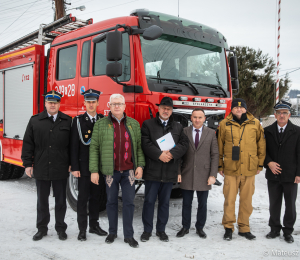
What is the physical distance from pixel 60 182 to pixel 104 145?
2.60 ft

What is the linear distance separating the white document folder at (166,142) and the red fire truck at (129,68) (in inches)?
17.8

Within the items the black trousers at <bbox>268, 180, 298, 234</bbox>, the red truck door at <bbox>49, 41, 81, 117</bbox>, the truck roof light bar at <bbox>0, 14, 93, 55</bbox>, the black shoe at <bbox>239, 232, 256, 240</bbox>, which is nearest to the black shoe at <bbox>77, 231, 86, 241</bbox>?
the red truck door at <bbox>49, 41, 81, 117</bbox>

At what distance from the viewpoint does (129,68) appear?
421 cm

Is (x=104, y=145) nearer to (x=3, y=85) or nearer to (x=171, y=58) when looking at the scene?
(x=171, y=58)

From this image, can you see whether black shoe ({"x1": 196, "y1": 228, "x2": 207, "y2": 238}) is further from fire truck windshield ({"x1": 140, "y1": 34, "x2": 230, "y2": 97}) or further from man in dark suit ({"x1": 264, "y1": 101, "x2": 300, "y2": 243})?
fire truck windshield ({"x1": 140, "y1": 34, "x2": 230, "y2": 97})

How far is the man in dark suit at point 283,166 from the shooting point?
12.6 feet

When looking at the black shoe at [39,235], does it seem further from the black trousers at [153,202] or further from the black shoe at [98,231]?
the black trousers at [153,202]

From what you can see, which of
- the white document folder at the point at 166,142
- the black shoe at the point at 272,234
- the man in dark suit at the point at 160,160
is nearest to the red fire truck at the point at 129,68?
the man in dark suit at the point at 160,160

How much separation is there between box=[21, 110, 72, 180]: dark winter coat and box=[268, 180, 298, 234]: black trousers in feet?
8.86

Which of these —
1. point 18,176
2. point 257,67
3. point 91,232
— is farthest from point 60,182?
point 257,67

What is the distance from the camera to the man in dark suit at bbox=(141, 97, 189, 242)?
3752mm

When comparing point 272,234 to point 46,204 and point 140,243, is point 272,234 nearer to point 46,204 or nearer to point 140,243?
point 140,243

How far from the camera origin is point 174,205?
5453mm

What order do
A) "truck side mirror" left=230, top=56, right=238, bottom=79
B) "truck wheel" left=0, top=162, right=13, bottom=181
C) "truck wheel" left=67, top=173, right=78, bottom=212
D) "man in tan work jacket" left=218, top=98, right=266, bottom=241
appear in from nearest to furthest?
"man in tan work jacket" left=218, top=98, right=266, bottom=241 < "truck wheel" left=67, top=173, right=78, bottom=212 < "truck side mirror" left=230, top=56, right=238, bottom=79 < "truck wheel" left=0, top=162, right=13, bottom=181
